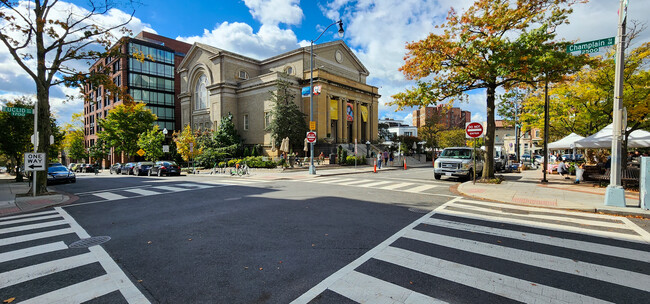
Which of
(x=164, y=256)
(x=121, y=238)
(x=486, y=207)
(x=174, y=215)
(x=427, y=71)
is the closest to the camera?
(x=164, y=256)

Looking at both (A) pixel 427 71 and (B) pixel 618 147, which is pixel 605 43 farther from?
(A) pixel 427 71

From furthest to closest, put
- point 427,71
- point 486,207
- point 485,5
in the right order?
point 427,71, point 485,5, point 486,207

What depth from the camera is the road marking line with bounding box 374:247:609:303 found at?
3256 millimetres

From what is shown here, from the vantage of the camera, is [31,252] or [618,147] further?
[618,147]

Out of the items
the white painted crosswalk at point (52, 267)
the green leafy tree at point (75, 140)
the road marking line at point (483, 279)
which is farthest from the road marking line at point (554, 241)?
the green leafy tree at point (75, 140)

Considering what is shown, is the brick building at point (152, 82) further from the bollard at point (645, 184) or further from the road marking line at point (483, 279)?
the bollard at point (645, 184)

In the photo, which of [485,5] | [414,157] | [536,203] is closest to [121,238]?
[536,203]

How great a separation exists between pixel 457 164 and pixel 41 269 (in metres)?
16.0

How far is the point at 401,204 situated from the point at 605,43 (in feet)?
23.8

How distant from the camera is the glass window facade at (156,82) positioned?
53.8 meters

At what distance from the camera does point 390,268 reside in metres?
4.05

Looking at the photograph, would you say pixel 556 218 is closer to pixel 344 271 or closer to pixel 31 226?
pixel 344 271

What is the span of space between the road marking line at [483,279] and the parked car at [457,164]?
12.3 metres

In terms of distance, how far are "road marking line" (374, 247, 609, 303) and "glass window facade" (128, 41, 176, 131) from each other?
6070cm
